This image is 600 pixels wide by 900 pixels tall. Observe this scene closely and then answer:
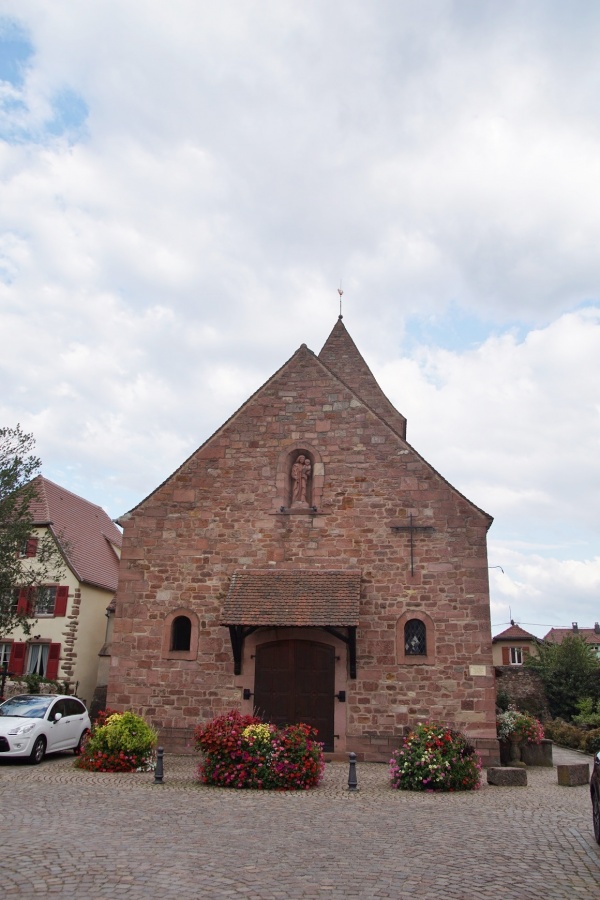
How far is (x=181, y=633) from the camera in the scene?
16.6m

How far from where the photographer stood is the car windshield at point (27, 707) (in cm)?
1473

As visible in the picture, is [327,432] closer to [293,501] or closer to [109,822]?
[293,501]

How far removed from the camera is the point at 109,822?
8.55 meters

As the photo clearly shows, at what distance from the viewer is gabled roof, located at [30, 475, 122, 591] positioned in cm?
2853

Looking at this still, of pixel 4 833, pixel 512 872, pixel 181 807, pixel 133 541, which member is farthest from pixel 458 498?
pixel 4 833

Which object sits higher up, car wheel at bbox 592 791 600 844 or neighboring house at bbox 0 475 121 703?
neighboring house at bbox 0 475 121 703

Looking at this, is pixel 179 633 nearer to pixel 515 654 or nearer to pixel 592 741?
pixel 592 741

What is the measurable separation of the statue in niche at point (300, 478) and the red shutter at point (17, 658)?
50.7 feet

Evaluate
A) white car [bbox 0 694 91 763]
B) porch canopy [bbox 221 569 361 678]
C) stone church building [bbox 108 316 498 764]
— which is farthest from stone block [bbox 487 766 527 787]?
white car [bbox 0 694 91 763]

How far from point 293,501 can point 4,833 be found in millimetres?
10157

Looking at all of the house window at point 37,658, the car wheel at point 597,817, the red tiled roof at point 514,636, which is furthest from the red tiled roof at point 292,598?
the red tiled roof at point 514,636

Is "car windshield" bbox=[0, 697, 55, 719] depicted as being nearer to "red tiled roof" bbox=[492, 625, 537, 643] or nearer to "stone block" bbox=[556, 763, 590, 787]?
"stone block" bbox=[556, 763, 590, 787]

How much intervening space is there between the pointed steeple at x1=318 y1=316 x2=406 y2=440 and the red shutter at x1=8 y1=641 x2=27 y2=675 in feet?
49.7

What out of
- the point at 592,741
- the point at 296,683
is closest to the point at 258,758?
the point at 296,683
